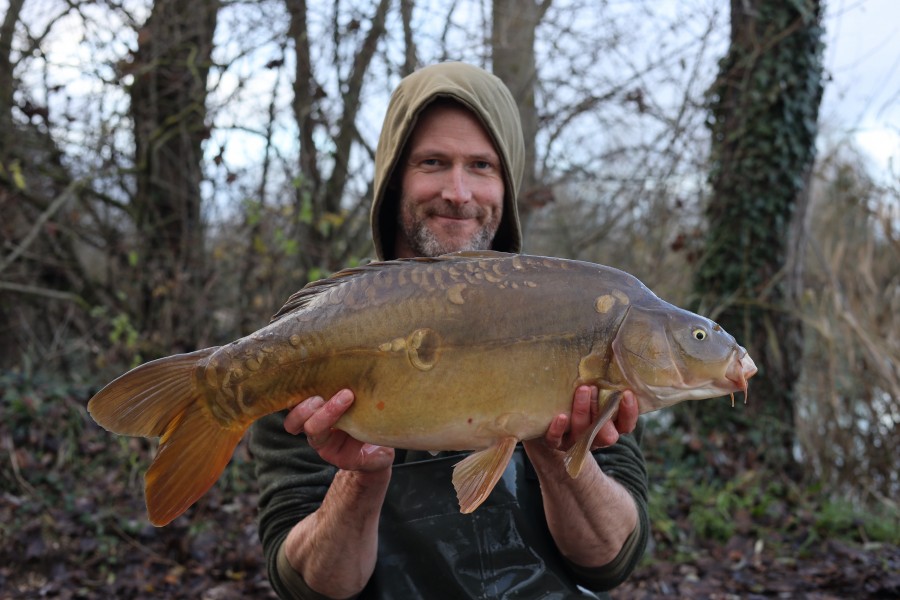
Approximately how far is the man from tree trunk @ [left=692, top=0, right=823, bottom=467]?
3.64m

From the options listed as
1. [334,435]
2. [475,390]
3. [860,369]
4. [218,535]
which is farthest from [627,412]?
[860,369]

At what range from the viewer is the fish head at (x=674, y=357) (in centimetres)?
163

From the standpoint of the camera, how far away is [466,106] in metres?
2.47

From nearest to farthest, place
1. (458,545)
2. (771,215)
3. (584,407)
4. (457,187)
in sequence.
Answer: (584,407)
(458,545)
(457,187)
(771,215)

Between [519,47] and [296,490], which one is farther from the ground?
[519,47]

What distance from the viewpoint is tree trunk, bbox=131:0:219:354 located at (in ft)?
19.5

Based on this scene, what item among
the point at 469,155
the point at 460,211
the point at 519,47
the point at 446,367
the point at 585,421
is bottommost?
the point at 585,421

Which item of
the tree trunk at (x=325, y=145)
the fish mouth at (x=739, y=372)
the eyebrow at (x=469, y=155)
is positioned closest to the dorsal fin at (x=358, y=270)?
the fish mouth at (x=739, y=372)

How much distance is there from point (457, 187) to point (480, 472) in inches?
40.0

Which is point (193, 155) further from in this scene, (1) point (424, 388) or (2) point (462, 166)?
(1) point (424, 388)

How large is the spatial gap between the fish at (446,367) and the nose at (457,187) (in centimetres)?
71

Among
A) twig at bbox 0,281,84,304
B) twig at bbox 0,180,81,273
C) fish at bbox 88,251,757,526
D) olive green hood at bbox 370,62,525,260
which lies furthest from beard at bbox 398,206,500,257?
twig at bbox 0,281,84,304

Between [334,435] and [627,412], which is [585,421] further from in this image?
[334,435]

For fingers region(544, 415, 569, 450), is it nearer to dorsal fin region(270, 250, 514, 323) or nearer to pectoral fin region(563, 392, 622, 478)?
pectoral fin region(563, 392, 622, 478)
